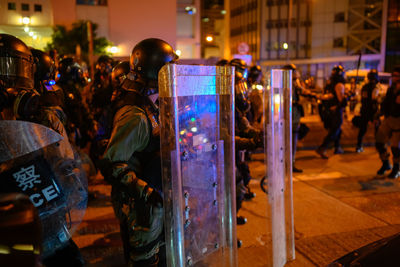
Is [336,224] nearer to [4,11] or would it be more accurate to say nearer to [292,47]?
[4,11]

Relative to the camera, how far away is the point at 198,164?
2.02m

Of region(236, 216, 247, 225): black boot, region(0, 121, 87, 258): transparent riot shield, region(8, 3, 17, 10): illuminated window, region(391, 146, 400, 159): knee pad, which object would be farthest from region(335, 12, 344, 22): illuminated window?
region(0, 121, 87, 258): transparent riot shield

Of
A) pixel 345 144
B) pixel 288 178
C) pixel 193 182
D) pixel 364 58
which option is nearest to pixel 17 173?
pixel 193 182

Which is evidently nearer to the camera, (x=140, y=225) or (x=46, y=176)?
(x=46, y=176)

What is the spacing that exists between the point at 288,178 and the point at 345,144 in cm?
764

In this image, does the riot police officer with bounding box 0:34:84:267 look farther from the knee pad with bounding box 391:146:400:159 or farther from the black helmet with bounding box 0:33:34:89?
the knee pad with bounding box 391:146:400:159

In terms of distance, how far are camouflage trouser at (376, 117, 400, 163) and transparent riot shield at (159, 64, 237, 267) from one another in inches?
202

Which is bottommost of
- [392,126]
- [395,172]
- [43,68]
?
[395,172]

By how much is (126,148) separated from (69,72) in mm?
3948

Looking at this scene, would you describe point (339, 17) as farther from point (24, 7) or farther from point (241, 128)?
point (24, 7)

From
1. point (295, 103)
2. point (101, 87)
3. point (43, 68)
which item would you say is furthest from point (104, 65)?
point (295, 103)

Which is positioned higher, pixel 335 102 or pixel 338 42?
pixel 338 42

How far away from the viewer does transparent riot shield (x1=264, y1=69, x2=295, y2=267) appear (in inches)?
118

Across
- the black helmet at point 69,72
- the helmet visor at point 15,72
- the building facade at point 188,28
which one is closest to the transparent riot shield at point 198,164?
the helmet visor at point 15,72
